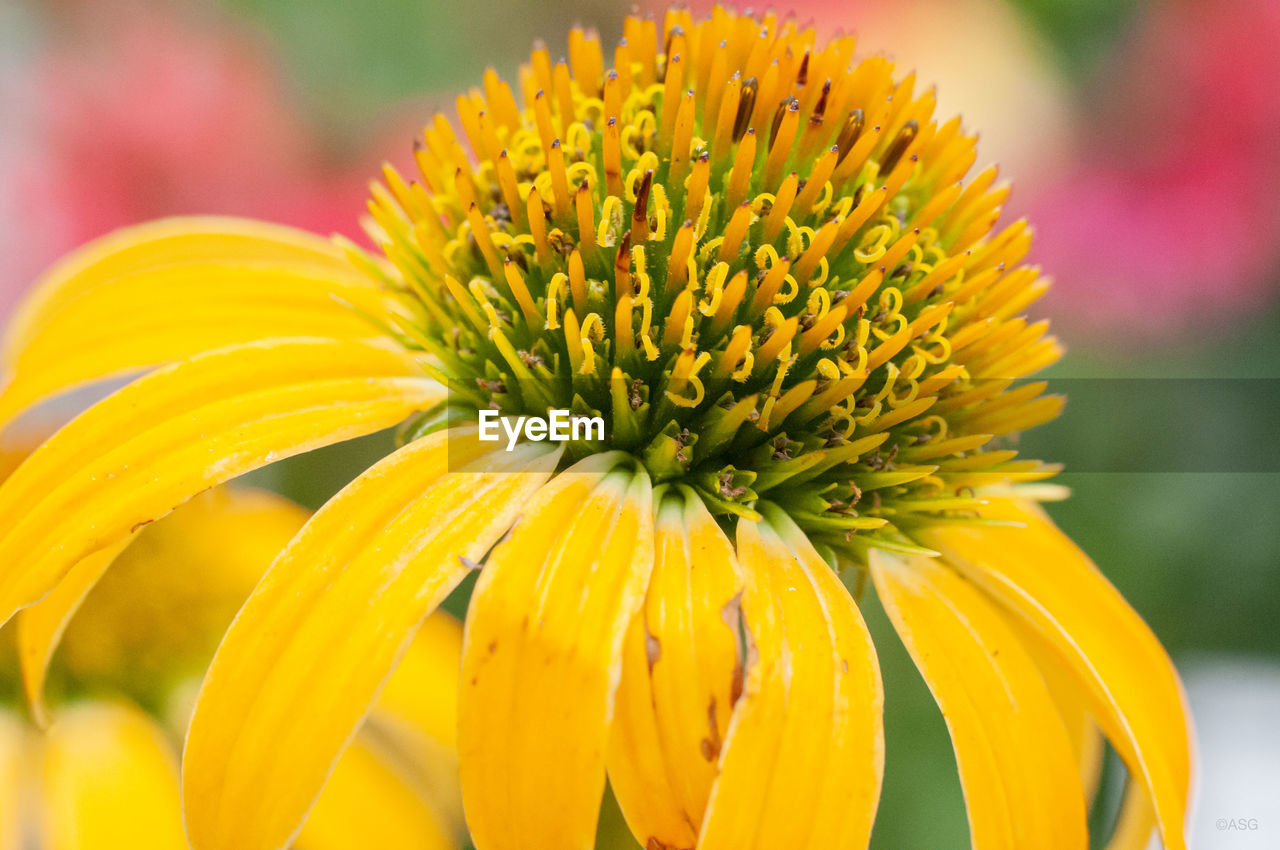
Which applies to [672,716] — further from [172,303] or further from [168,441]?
[172,303]

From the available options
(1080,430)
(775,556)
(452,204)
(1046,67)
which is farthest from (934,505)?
(1046,67)

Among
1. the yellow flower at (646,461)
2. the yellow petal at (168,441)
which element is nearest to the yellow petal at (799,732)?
the yellow flower at (646,461)

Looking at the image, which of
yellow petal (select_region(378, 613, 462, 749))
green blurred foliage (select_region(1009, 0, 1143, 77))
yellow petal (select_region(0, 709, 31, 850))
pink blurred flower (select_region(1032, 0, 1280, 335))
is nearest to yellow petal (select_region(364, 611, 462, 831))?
yellow petal (select_region(378, 613, 462, 749))

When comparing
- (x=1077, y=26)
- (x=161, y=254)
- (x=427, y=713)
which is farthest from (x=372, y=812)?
(x=1077, y=26)

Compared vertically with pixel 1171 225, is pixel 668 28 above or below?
above

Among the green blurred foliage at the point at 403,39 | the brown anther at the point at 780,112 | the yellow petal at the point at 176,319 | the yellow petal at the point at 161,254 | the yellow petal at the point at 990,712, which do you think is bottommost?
the yellow petal at the point at 990,712

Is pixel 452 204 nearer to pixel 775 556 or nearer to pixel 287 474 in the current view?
pixel 775 556

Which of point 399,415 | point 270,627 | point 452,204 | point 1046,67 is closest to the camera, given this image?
point 270,627

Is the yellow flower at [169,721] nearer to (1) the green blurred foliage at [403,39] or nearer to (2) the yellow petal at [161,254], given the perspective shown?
(2) the yellow petal at [161,254]
